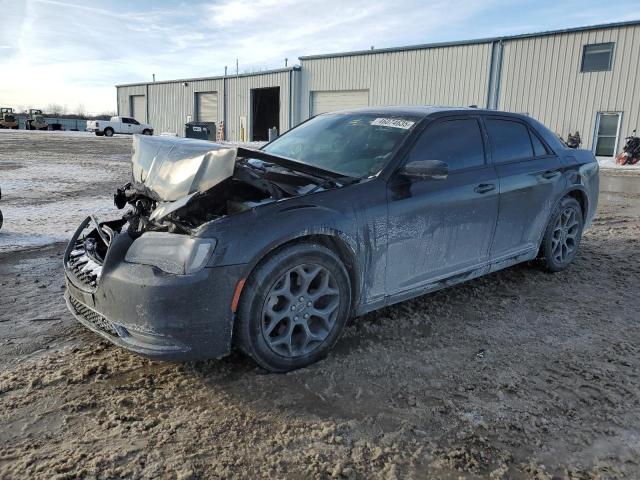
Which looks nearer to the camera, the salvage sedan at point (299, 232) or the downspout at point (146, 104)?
the salvage sedan at point (299, 232)

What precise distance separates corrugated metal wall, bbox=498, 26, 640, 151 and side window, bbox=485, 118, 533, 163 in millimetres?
19764

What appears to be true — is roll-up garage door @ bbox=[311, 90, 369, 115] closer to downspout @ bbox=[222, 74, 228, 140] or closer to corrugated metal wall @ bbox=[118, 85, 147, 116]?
downspout @ bbox=[222, 74, 228, 140]

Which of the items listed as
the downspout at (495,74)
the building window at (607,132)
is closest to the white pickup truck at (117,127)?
the downspout at (495,74)

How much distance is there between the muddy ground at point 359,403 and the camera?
219 centimetres

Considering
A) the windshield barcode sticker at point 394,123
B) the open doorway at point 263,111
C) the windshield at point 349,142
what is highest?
the open doorway at point 263,111

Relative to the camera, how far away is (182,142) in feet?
11.2

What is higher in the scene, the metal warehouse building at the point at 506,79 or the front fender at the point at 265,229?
the metal warehouse building at the point at 506,79

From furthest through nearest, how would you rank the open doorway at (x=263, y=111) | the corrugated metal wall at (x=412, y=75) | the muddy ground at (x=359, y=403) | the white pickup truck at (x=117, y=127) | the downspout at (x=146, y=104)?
the downspout at (x=146, y=104) → the white pickup truck at (x=117, y=127) → the open doorway at (x=263, y=111) → the corrugated metal wall at (x=412, y=75) → the muddy ground at (x=359, y=403)

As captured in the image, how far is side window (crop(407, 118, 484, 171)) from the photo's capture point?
3680 millimetres

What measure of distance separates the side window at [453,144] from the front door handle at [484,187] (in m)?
0.18

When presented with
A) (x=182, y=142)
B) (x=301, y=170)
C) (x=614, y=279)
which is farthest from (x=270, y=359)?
(x=614, y=279)

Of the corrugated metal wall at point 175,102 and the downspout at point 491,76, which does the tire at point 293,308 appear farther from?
the corrugated metal wall at point 175,102

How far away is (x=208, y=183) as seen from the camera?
2.92 m

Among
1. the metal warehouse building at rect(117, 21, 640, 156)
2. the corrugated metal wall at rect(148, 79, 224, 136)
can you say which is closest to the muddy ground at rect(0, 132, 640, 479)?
the metal warehouse building at rect(117, 21, 640, 156)
